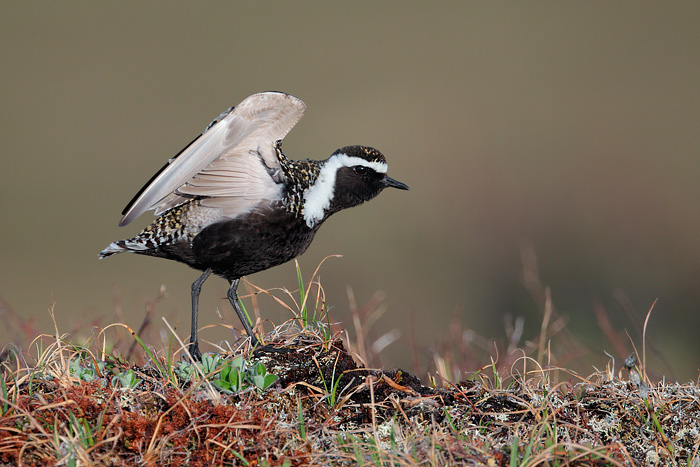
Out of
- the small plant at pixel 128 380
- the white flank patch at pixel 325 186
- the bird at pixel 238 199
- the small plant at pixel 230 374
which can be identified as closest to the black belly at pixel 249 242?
the bird at pixel 238 199

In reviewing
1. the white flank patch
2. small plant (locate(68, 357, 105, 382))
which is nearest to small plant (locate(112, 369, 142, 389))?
small plant (locate(68, 357, 105, 382))

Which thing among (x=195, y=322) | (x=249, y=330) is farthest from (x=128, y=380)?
(x=195, y=322)

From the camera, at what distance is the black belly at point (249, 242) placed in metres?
4.21

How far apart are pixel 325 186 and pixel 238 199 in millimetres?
605

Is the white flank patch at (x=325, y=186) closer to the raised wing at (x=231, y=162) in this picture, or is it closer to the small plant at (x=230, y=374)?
the raised wing at (x=231, y=162)

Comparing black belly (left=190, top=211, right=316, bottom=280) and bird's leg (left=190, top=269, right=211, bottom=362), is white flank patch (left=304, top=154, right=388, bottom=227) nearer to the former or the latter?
black belly (left=190, top=211, right=316, bottom=280)

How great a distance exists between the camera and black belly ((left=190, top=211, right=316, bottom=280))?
421cm

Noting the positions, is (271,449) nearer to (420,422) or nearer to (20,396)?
(420,422)

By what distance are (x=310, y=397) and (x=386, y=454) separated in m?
0.78

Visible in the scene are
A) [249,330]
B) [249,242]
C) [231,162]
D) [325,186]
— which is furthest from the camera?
[325,186]

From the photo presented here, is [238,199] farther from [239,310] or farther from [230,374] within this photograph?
[230,374]

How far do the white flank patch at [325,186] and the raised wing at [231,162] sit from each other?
0.28 meters

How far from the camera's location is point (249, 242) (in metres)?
4.22

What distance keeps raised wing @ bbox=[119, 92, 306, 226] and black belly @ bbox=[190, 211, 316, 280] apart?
0.54ft
